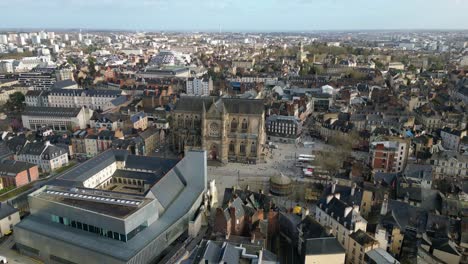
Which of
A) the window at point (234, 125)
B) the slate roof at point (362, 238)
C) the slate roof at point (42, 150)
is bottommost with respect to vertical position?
the slate roof at point (42, 150)

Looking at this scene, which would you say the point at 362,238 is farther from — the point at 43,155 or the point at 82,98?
the point at 82,98

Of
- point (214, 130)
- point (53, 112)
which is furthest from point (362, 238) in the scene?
point (53, 112)

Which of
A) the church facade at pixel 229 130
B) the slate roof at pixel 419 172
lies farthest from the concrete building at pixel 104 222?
the slate roof at pixel 419 172

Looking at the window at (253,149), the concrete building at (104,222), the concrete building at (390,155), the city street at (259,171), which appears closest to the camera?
the concrete building at (104,222)

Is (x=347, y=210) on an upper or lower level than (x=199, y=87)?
upper

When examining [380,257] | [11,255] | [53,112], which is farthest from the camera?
[53,112]

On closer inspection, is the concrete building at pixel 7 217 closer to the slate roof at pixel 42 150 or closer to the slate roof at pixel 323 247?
the slate roof at pixel 42 150

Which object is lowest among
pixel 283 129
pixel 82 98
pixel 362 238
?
pixel 283 129
